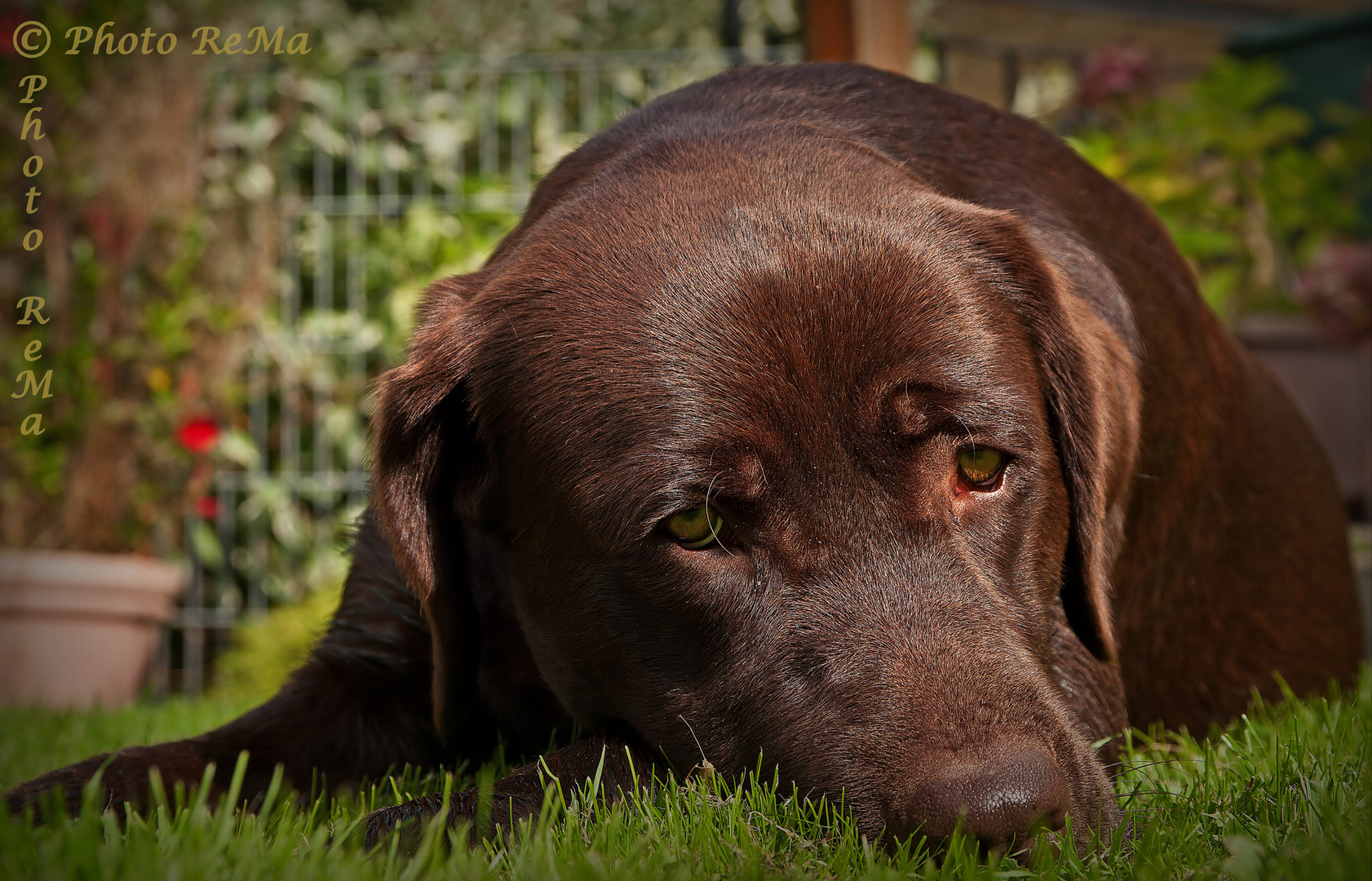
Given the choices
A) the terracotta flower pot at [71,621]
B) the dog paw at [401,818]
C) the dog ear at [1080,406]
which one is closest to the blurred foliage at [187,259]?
the terracotta flower pot at [71,621]

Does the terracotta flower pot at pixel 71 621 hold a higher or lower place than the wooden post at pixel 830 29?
lower

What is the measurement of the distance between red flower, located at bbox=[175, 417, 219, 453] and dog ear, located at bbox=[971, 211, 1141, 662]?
5146 mm

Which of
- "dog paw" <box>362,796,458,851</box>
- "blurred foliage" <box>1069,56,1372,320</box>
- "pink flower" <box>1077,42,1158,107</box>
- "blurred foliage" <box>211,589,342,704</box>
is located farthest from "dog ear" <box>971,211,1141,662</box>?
"pink flower" <box>1077,42,1158,107</box>

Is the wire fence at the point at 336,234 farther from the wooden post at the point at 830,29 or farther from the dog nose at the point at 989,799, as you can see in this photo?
the dog nose at the point at 989,799

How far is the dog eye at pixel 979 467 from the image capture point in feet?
6.78

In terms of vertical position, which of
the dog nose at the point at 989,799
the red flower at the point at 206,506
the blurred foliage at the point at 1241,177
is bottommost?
the dog nose at the point at 989,799

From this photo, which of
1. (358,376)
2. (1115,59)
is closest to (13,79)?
(358,376)

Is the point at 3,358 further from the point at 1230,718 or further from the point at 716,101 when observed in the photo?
the point at 1230,718

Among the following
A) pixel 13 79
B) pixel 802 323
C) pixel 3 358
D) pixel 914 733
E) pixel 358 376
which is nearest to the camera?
pixel 914 733

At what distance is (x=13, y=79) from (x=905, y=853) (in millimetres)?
6989

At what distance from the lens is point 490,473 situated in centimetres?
242

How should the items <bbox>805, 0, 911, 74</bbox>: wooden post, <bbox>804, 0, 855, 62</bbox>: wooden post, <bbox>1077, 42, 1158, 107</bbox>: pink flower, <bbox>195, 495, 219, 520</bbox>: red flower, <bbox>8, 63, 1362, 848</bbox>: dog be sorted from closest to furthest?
<bbox>8, 63, 1362, 848</bbox>: dog, <bbox>805, 0, 911, 74</bbox>: wooden post, <bbox>804, 0, 855, 62</bbox>: wooden post, <bbox>195, 495, 219, 520</bbox>: red flower, <bbox>1077, 42, 1158, 107</bbox>: pink flower

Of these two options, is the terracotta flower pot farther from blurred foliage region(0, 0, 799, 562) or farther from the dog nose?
the dog nose

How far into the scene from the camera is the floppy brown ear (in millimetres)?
2326
